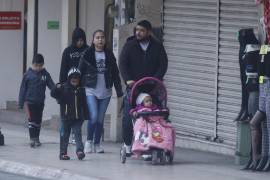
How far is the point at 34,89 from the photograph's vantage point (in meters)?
17.0

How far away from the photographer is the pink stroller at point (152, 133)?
14.5 metres

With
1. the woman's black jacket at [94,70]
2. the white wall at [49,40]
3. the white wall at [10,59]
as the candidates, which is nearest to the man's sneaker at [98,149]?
the woman's black jacket at [94,70]

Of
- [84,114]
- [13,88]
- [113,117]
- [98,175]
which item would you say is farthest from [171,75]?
[13,88]

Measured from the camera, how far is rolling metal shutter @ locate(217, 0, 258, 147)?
52.8 feet

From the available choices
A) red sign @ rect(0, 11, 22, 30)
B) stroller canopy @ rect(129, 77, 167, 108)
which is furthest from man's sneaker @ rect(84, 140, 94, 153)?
red sign @ rect(0, 11, 22, 30)

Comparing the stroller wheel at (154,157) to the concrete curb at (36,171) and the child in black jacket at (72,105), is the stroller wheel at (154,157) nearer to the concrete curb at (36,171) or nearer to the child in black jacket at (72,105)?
the child in black jacket at (72,105)

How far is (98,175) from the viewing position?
13.8 meters

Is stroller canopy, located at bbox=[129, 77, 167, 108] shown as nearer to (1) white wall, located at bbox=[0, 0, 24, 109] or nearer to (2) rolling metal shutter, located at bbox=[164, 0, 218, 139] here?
(2) rolling metal shutter, located at bbox=[164, 0, 218, 139]

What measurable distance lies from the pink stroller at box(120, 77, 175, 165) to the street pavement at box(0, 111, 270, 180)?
0.65 ft

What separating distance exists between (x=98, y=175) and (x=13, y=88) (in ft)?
29.6

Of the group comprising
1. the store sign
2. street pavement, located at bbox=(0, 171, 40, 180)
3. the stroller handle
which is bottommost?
street pavement, located at bbox=(0, 171, 40, 180)

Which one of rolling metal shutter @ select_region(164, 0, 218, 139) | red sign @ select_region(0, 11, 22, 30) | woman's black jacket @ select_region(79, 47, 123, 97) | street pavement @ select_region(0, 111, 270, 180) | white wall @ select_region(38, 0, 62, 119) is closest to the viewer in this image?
street pavement @ select_region(0, 111, 270, 180)

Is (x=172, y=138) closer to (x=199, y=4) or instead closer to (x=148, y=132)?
(x=148, y=132)

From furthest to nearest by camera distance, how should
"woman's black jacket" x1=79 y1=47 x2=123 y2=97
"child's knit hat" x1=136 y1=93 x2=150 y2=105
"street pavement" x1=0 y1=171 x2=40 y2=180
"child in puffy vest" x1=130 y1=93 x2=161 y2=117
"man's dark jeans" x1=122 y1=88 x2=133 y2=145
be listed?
"woman's black jacket" x1=79 y1=47 x2=123 y2=97
"man's dark jeans" x1=122 y1=88 x2=133 y2=145
"child's knit hat" x1=136 y1=93 x2=150 y2=105
"child in puffy vest" x1=130 y1=93 x2=161 y2=117
"street pavement" x1=0 y1=171 x2=40 y2=180
